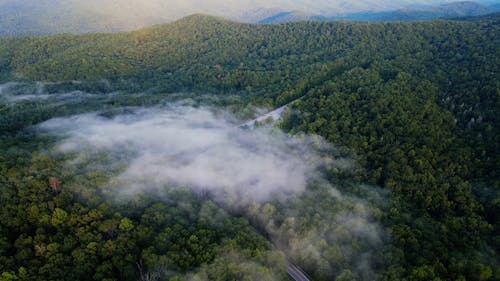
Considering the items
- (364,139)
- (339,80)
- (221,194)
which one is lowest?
(221,194)

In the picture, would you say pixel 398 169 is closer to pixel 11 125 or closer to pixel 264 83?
pixel 264 83

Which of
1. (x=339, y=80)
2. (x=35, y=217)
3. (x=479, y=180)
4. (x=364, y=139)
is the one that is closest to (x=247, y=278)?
(x=35, y=217)

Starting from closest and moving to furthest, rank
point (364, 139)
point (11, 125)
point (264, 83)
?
point (364, 139)
point (11, 125)
point (264, 83)

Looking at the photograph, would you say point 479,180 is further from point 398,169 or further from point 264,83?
point 264,83

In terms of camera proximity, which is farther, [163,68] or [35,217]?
[163,68]

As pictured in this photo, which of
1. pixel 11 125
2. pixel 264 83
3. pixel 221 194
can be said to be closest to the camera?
pixel 221 194

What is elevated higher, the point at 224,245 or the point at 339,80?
the point at 339,80
